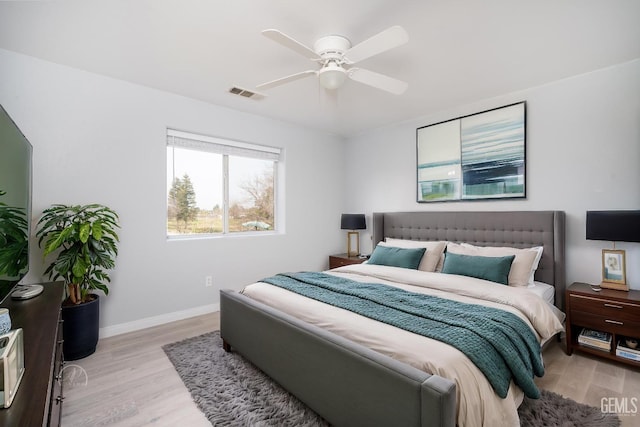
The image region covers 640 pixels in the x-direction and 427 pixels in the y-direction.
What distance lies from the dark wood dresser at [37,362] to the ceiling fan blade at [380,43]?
83.9 inches

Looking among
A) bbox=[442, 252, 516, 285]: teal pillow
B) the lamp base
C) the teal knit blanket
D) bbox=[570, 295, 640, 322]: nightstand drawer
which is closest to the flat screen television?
the teal knit blanket

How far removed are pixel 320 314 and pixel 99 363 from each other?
1956 mm

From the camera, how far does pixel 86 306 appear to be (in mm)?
2557

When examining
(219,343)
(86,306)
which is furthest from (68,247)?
(219,343)

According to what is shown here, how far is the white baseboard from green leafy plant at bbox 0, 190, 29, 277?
152cm

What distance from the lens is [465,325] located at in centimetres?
171

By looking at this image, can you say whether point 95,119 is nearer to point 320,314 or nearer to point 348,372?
point 320,314

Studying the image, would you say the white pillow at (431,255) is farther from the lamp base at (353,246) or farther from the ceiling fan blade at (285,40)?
the ceiling fan blade at (285,40)

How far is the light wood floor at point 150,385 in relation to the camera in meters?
1.86

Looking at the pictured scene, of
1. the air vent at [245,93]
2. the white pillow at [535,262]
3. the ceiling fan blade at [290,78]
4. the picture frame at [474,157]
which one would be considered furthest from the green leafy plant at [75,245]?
the white pillow at [535,262]

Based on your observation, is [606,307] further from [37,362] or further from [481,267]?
[37,362]

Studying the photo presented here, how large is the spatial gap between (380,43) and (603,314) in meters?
2.74

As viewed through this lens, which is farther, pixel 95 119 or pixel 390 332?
pixel 95 119

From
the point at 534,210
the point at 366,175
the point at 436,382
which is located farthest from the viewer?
the point at 366,175
